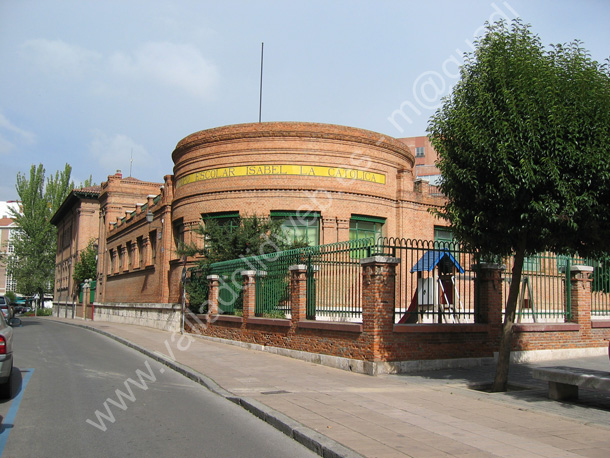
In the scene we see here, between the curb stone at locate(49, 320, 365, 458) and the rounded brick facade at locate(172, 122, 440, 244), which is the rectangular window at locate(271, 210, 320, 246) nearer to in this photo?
the rounded brick facade at locate(172, 122, 440, 244)

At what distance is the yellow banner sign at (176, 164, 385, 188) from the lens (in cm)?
2544

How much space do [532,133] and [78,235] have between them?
56612 mm

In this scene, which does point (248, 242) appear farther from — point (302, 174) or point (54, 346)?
point (54, 346)

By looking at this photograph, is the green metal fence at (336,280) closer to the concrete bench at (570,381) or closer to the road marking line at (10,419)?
the concrete bench at (570,381)

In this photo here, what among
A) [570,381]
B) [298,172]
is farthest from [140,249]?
[570,381]

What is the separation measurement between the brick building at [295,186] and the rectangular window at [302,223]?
4 cm

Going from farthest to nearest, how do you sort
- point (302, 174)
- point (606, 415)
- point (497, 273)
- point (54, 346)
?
point (302, 174), point (54, 346), point (497, 273), point (606, 415)

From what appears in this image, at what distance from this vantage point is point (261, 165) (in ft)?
84.2

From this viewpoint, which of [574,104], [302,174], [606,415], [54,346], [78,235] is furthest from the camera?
[78,235]

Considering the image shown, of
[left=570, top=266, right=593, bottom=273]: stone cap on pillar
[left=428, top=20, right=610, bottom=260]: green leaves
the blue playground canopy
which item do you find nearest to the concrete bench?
[left=428, top=20, right=610, bottom=260]: green leaves

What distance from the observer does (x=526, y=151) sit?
9.01 m

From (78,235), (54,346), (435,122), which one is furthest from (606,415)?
(78,235)

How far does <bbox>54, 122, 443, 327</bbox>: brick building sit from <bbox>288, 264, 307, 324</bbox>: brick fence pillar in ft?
31.3

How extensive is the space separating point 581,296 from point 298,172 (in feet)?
44.3
